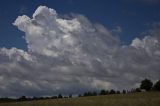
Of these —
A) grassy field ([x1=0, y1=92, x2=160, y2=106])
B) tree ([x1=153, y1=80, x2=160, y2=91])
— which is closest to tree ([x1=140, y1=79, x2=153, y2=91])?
tree ([x1=153, y1=80, x2=160, y2=91])

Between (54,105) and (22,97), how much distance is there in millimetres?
76888

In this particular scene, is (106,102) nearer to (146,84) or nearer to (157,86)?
(157,86)

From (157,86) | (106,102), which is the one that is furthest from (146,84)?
(106,102)

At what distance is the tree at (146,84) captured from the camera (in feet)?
424

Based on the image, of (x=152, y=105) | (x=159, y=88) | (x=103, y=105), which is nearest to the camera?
(x=152, y=105)

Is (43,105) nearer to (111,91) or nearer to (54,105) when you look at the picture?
(54,105)

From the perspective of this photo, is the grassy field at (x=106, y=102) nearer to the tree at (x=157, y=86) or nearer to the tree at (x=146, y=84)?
the tree at (x=157, y=86)

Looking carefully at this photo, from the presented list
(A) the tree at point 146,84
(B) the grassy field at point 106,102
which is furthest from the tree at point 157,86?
(B) the grassy field at point 106,102

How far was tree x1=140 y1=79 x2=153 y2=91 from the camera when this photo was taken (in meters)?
129

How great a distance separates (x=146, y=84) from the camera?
129875mm

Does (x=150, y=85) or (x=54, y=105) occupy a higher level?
(x=150, y=85)

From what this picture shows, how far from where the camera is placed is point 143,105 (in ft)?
146

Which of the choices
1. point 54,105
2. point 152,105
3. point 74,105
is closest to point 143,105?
point 152,105

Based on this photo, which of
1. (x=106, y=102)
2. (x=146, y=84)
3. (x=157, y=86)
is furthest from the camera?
(x=146, y=84)
